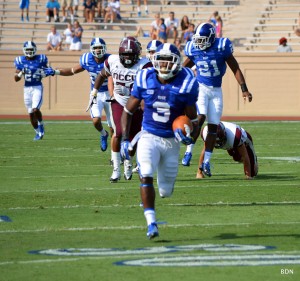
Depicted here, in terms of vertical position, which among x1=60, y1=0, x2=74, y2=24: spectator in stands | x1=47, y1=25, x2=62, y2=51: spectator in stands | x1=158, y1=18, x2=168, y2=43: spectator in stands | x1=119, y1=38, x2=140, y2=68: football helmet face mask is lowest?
x1=47, y1=25, x2=62, y2=51: spectator in stands

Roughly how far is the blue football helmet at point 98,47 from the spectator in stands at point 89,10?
15.2 m

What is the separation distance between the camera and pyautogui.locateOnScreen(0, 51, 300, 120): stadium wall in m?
28.4

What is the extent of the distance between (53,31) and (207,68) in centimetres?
1693

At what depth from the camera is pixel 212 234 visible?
8000mm

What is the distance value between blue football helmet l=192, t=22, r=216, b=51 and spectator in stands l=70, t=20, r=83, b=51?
16803 millimetres

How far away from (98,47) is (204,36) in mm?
3613

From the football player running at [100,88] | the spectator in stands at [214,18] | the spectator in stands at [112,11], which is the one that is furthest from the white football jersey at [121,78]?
the spectator in stands at [112,11]

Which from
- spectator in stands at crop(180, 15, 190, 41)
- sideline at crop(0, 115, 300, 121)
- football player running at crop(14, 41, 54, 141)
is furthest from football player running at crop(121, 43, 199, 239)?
spectator in stands at crop(180, 15, 190, 41)

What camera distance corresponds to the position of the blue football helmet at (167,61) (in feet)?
26.9

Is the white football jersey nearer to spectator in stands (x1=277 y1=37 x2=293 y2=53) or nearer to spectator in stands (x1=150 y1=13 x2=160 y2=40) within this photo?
spectator in stands (x1=277 y1=37 x2=293 y2=53)

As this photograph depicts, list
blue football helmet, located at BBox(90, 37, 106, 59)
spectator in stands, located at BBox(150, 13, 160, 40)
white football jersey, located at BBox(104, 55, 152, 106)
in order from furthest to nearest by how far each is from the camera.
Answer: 1. spectator in stands, located at BBox(150, 13, 160, 40)
2. blue football helmet, located at BBox(90, 37, 106, 59)
3. white football jersey, located at BBox(104, 55, 152, 106)

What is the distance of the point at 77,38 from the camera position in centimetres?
2942

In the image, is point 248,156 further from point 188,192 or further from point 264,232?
point 264,232

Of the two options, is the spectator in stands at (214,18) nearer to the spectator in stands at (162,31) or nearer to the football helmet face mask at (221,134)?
the spectator in stands at (162,31)
